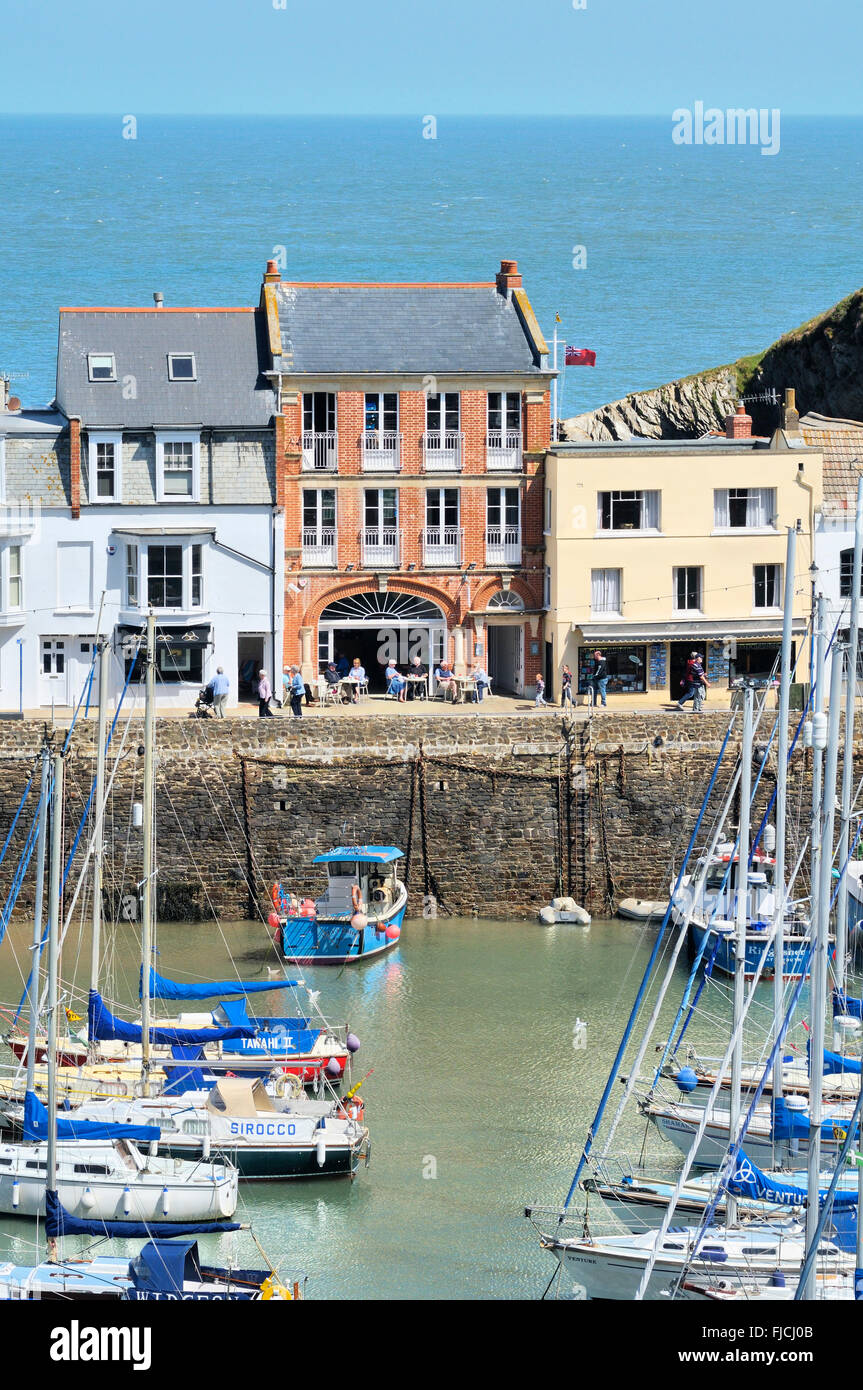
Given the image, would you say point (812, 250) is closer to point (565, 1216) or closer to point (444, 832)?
point (444, 832)

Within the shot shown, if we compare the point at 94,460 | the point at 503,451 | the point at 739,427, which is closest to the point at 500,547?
the point at 503,451

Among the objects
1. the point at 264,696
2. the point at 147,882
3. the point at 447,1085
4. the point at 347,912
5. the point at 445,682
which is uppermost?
the point at 445,682

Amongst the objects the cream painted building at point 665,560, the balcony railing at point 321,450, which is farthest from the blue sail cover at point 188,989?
the balcony railing at point 321,450

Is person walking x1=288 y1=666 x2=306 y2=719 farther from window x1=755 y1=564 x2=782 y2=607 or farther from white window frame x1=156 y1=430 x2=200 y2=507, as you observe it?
window x1=755 y1=564 x2=782 y2=607

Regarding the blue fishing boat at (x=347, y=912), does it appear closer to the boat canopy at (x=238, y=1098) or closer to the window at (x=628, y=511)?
the boat canopy at (x=238, y=1098)

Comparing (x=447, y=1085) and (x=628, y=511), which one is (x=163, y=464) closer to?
(x=628, y=511)

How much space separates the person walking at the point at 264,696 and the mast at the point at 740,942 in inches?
633

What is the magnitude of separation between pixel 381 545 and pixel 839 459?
11522 mm

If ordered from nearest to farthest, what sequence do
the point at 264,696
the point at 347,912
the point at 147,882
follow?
the point at 147,882, the point at 347,912, the point at 264,696

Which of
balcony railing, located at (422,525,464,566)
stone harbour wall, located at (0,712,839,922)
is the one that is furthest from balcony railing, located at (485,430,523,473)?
stone harbour wall, located at (0,712,839,922)

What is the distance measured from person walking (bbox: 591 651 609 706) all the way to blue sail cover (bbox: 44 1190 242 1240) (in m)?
23.9

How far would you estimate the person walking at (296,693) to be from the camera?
1866 inches

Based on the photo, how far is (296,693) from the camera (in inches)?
1870

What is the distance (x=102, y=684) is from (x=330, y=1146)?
1116cm
